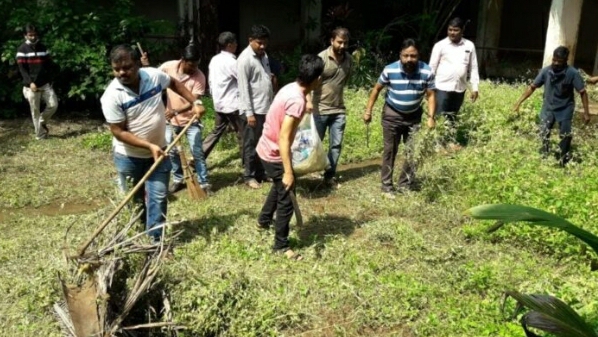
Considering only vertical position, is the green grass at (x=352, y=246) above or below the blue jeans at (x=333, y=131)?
below

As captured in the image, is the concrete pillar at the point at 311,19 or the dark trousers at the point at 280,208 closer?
the dark trousers at the point at 280,208

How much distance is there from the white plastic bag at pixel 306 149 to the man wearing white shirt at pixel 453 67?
83.1 inches

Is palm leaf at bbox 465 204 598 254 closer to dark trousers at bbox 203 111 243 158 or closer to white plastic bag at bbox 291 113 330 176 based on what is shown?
white plastic bag at bbox 291 113 330 176

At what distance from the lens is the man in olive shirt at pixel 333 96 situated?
623 centimetres

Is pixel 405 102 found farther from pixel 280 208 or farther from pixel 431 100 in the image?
pixel 280 208

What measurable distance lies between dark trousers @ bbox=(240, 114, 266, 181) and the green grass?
11.6 inches

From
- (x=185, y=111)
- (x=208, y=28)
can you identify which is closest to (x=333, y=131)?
(x=185, y=111)

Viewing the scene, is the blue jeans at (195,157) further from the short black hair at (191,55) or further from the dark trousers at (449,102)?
the dark trousers at (449,102)

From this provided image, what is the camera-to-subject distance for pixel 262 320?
145 inches

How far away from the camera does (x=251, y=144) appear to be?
6.27 metres

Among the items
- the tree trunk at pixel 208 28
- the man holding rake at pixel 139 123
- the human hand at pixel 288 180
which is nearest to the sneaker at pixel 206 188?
the man holding rake at pixel 139 123

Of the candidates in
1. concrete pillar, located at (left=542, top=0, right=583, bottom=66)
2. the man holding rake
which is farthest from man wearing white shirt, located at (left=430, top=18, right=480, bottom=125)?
concrete pillar, located at (left=542, top=0, right=583, bottom=66)

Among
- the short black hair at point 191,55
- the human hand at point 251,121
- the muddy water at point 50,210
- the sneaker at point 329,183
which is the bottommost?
the muddy water at point 50,210

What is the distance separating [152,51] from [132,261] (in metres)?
6.84
